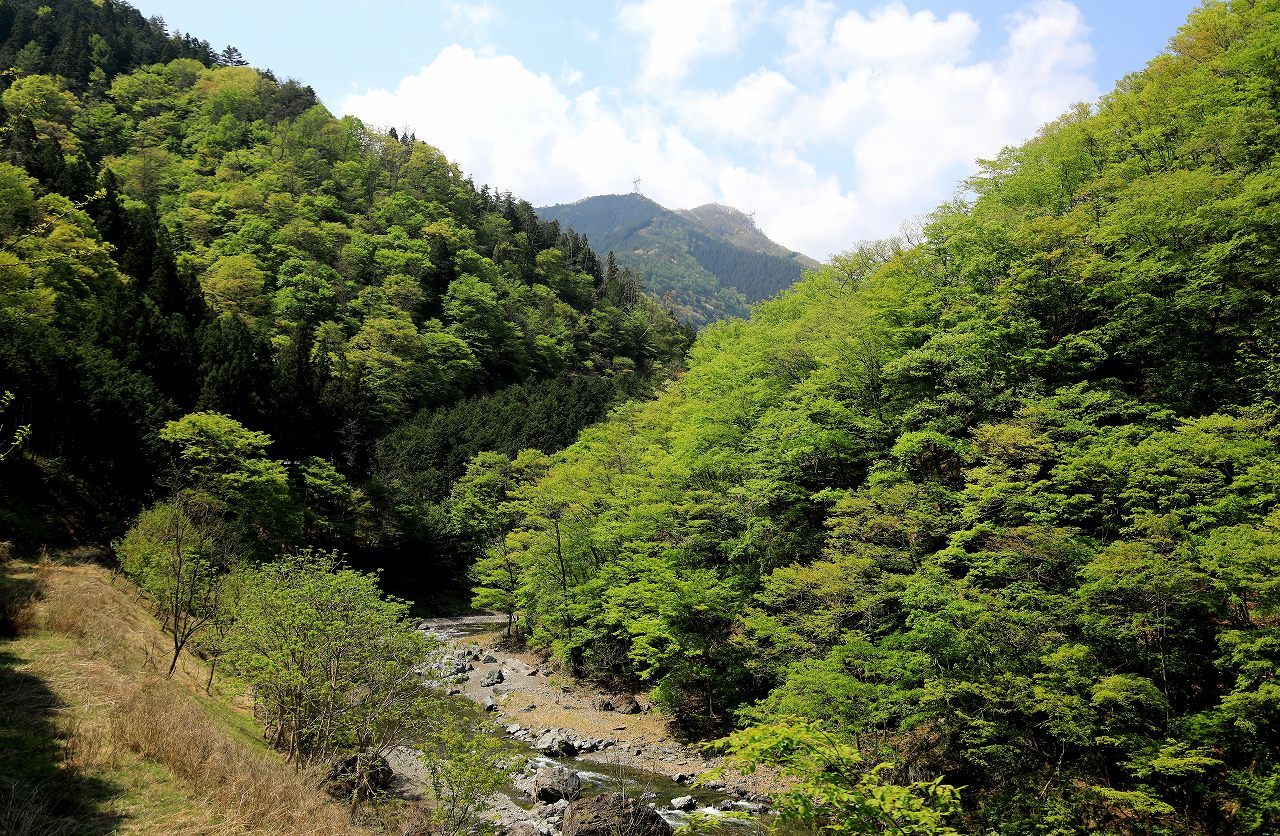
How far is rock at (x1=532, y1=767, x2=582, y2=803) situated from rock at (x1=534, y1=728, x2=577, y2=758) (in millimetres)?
3958

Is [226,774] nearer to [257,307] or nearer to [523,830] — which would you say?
[523,830]

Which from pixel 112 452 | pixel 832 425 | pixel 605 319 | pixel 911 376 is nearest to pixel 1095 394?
pixel 911 376

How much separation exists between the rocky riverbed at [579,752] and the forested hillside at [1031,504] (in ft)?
7.39

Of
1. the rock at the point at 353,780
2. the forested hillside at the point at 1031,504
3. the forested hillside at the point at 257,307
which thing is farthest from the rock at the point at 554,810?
the forested hillside at the point at 257,307

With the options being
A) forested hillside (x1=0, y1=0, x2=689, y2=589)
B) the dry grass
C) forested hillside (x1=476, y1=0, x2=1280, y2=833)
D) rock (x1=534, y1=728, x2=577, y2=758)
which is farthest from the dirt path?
forested hillside (x1=0, y1=0, x2=689, y2=589)

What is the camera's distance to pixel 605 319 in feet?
320

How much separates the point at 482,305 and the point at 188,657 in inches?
2601

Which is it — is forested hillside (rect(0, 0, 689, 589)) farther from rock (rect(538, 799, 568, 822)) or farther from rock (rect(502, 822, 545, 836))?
rock (rect(538, 799, 568, 822))

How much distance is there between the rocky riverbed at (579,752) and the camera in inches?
733

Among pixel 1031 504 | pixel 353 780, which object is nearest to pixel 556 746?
pixel 353 780

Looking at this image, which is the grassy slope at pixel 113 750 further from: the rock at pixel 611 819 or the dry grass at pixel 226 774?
the rock at pixel 611 819

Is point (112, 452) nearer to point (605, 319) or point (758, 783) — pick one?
point (758, 783)

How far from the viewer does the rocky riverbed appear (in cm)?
1862

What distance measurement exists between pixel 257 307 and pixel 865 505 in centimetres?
6380
